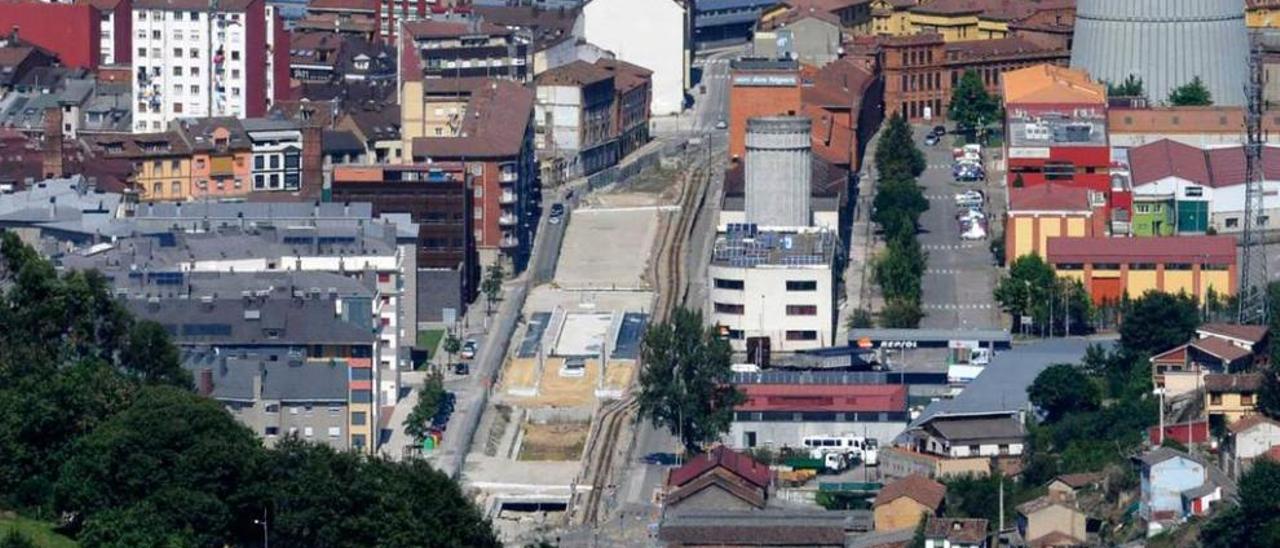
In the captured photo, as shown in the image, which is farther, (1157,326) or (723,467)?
(1157,326)

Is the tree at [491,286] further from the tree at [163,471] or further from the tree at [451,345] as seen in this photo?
the tree at [163,471]

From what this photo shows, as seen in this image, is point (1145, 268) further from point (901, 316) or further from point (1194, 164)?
point (1194, 164)

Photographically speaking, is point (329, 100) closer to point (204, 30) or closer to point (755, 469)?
point (204, 30)

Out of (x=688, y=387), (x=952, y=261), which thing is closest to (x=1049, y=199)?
(x=952, y=261)

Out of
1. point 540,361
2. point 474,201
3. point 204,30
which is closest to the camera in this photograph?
point 540,361

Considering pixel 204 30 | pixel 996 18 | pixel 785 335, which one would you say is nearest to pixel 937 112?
pixel 996 18
